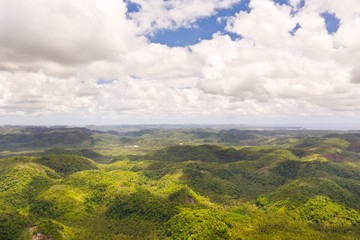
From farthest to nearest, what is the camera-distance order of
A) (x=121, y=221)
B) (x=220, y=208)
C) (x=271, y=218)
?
(x=220, y=208) → (x=121, y=221) → (x=271, y=218)

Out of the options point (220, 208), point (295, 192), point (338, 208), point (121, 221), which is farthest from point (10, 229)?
point (338, 208)

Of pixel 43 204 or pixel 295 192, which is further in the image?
pixel 295 192

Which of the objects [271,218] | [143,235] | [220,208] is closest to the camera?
[143,235]

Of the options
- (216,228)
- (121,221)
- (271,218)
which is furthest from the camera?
(121,221)

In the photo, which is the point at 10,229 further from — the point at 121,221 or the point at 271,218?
the point at 271,218

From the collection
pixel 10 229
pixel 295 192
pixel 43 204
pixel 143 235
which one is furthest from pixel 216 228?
pixel 43 204

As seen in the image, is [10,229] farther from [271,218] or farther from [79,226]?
[271,218]

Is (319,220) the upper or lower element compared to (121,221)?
upper

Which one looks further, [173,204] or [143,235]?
[173,204]

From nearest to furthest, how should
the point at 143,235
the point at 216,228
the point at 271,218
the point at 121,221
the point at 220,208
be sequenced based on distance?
1. the point at 216,228
2. the point at 143,235
3. the point at 271,218
4. the point at 121,221
5. the point at 220,208
